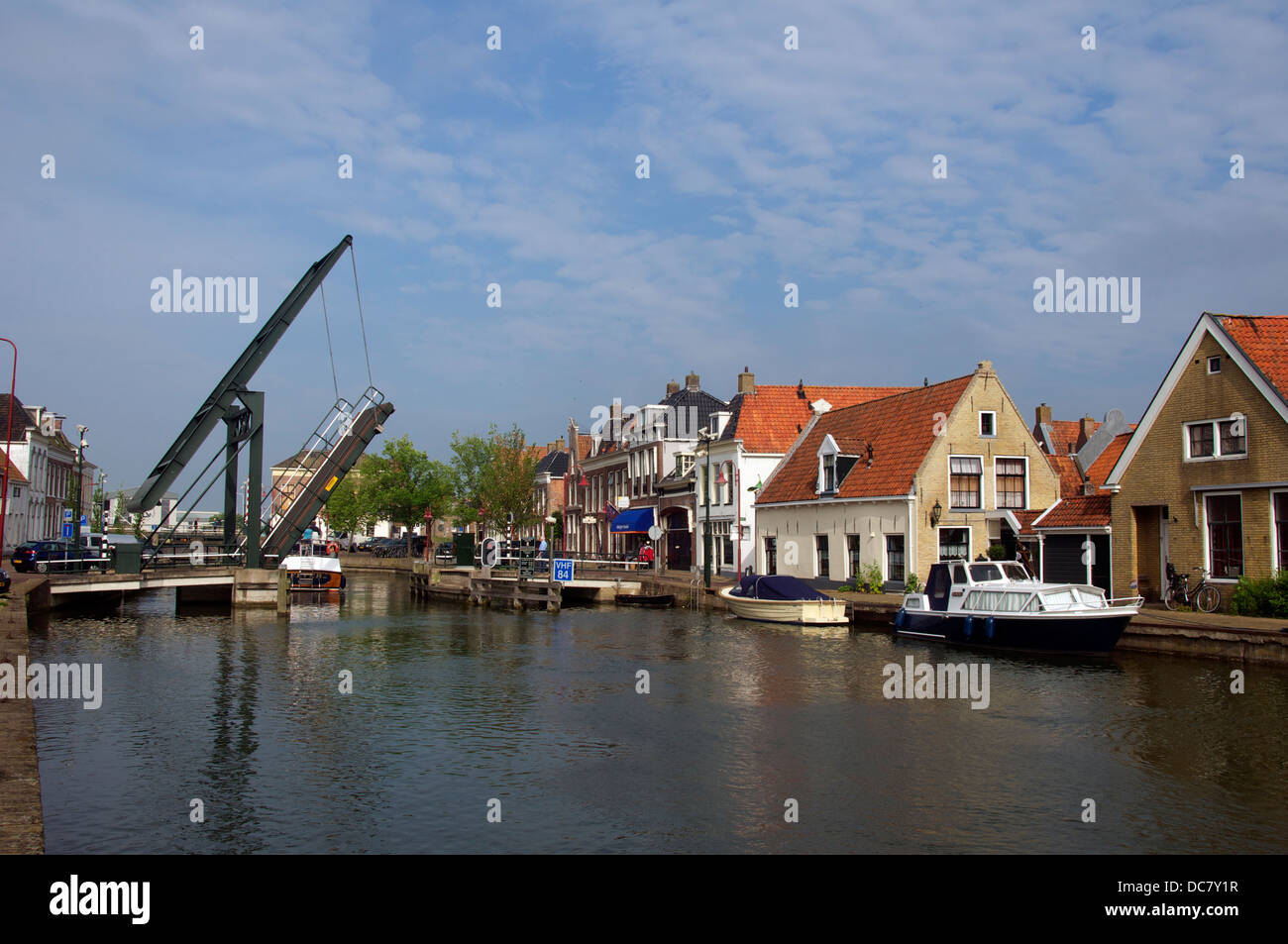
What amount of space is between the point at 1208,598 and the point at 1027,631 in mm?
4906

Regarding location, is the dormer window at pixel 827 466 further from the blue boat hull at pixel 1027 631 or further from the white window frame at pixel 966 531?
the blue boat hull at pixel 1027 631

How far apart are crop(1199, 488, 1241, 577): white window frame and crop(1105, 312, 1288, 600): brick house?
0.03 meters

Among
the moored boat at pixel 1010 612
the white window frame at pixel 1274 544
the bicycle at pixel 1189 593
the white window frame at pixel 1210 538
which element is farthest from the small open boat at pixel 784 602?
the white window frame at pixel 1274 544

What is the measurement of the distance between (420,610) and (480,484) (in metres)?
35.1

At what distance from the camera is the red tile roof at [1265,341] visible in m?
24.0

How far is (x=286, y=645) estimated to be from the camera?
27.9m

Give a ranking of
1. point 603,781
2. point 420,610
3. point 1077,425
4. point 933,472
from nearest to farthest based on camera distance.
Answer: point 603,781 < point 933,472 < point 420,610 < point 1077,425

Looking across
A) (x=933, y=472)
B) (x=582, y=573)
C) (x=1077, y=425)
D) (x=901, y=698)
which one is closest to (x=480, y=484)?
→ (x=582, y=573)

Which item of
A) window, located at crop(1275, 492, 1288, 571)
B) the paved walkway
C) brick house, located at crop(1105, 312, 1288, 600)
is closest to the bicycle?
brick house, located at crop(1105, 312, 1288, 600)

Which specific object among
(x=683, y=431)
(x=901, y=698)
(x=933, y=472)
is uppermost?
(x=683, y=431)

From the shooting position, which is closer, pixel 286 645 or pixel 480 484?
pixel 286 645

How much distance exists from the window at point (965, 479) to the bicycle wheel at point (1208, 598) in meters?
10.6
